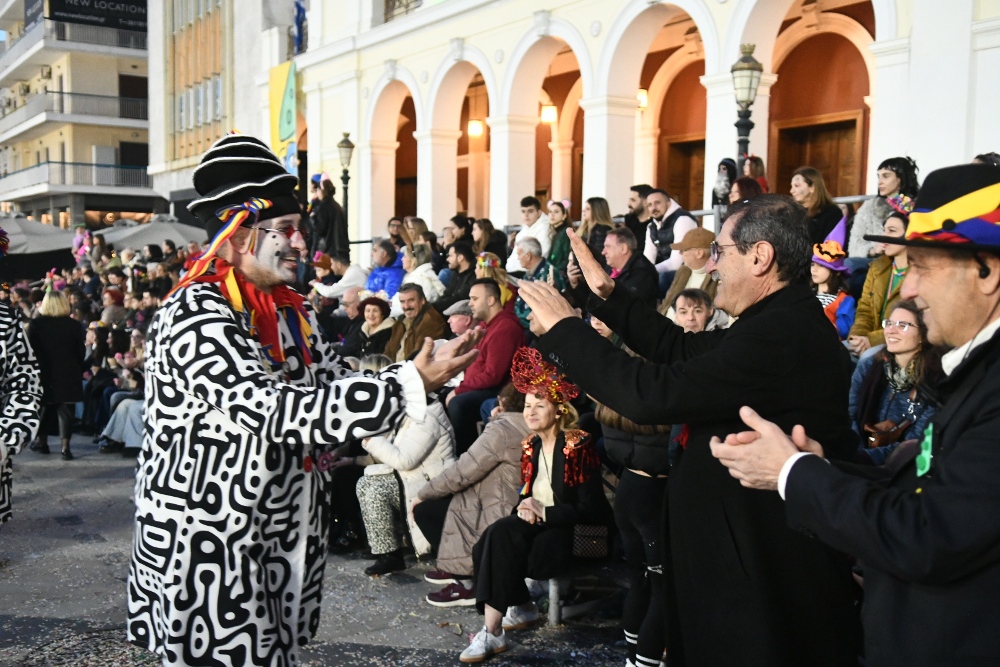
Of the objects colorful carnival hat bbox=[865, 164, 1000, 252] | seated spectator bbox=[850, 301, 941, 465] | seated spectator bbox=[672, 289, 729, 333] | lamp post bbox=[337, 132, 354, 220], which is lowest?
seated spectator bbox=[850, 301, 941, 465]

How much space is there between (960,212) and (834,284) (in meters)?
5.51

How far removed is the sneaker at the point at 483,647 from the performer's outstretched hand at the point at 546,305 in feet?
8.59

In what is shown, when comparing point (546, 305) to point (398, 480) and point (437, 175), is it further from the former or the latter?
point (437, 175)

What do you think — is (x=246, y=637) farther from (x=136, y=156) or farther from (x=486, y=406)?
(x=136, y=156)

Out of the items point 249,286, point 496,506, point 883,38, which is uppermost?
point 883,38

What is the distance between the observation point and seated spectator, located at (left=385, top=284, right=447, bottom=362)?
8750 mm

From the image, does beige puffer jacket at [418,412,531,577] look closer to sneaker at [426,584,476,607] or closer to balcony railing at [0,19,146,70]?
sneaker at [426,584,476,607]

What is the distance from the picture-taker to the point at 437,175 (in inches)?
722

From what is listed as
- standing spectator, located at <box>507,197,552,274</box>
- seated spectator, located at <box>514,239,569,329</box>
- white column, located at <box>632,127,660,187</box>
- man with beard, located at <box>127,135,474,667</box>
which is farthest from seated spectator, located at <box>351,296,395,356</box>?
white column, located at <box>632,127,660,187</box>

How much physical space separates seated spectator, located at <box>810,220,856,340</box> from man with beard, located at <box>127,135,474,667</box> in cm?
463

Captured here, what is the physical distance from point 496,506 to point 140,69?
135 ft

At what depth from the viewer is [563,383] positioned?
17.5 feet

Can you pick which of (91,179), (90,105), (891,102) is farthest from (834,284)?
(90,105)

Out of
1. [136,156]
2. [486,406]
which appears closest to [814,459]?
[486,406]
